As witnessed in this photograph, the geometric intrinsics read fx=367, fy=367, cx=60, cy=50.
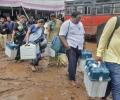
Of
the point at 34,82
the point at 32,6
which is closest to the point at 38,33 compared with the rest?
the point at 34,82

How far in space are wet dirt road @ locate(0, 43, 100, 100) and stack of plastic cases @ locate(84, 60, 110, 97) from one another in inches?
66.1

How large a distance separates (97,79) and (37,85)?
303 centimetres

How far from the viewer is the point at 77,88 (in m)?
7.85

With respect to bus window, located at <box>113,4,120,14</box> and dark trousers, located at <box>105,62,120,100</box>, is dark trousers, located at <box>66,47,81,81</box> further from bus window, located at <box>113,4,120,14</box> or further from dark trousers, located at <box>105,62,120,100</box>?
bus window, located at <box>113,4,120,14</box>

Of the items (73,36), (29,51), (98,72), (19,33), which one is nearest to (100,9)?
(19,33)

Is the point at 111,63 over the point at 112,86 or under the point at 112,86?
over

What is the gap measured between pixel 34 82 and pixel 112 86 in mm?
3907

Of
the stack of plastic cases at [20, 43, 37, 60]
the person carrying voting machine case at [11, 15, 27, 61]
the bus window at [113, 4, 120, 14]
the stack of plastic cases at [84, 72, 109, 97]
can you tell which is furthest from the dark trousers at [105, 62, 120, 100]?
the bus window at [113, 4, 120, 14]

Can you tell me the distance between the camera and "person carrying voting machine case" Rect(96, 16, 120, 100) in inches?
188

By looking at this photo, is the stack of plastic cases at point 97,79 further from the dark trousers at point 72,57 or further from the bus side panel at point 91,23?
the bus side panel at point 91,23

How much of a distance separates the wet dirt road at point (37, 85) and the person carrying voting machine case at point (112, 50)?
7.78 ft

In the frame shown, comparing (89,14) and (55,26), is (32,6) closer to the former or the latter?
(89,14)

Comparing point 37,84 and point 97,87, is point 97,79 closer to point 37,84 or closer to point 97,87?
point 97,87

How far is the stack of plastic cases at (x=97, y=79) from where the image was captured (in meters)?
5.20
